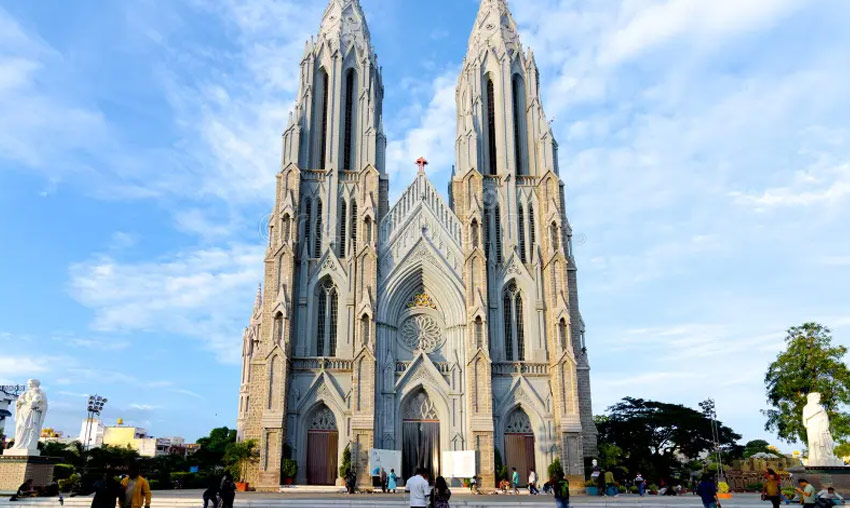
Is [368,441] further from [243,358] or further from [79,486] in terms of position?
[243,358]

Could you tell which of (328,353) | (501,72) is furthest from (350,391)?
(501,72)

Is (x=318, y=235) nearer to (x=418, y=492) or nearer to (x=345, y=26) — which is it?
(x=345, y=26)

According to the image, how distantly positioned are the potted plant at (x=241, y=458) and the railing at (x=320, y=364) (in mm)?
4158

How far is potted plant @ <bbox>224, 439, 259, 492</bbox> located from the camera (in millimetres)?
30297

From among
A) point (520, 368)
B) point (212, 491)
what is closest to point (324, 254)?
point (520, 368)

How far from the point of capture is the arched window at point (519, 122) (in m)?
38.9

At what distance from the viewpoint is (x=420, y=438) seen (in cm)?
3319

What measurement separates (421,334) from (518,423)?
630 centimetres

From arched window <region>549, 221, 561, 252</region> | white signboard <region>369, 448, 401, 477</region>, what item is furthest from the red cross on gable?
white signboard <region>369, 448, 401, 477</region>

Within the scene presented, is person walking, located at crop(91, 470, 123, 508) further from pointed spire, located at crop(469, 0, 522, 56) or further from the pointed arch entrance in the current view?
pointed spire, located at crop(469, 0, 522, 56)

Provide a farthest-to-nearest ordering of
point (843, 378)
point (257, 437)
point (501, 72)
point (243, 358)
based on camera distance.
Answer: point (243, 358) < point (501, 72) < point (843, 378) < point (257, 437)

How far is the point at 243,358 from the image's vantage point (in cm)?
5216

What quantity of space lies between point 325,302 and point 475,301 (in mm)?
7386

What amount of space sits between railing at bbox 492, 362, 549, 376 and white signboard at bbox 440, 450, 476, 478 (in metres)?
4.47
